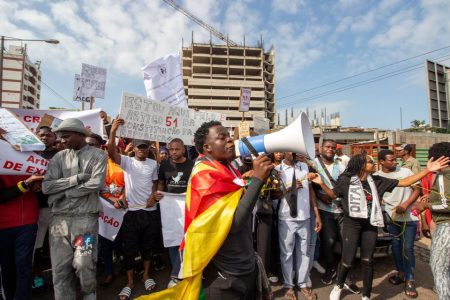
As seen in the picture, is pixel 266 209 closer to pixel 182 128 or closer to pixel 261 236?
pixel 261 236

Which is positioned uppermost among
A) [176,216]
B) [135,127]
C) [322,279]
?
[135,127]

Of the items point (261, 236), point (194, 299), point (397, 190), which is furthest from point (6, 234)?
point (397, 190)

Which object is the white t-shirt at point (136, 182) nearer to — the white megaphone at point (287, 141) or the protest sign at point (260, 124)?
the white megaphone at point (287, 141)

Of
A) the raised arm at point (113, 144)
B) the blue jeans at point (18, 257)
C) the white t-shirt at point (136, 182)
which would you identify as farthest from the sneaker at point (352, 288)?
the blue jeans at point (18, 257)

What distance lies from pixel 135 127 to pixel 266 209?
91.5 inches

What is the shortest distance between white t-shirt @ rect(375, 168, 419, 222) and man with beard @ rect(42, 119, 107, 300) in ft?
12.4

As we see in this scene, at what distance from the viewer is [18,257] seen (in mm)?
2945

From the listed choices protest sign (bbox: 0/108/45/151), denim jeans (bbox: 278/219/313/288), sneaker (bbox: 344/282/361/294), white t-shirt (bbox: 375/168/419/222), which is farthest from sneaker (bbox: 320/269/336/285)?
protest sign (bbox: 0/108/45/151)

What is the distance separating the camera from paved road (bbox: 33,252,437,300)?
3.62 meters

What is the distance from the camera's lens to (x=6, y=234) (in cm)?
293

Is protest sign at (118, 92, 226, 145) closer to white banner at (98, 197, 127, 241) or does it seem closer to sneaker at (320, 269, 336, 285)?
white banner at (98, 197, 127, 241)

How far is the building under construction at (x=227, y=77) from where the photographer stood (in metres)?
63.8

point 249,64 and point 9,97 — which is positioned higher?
point 249,64

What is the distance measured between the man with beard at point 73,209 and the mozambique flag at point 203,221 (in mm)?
Result: 1250
